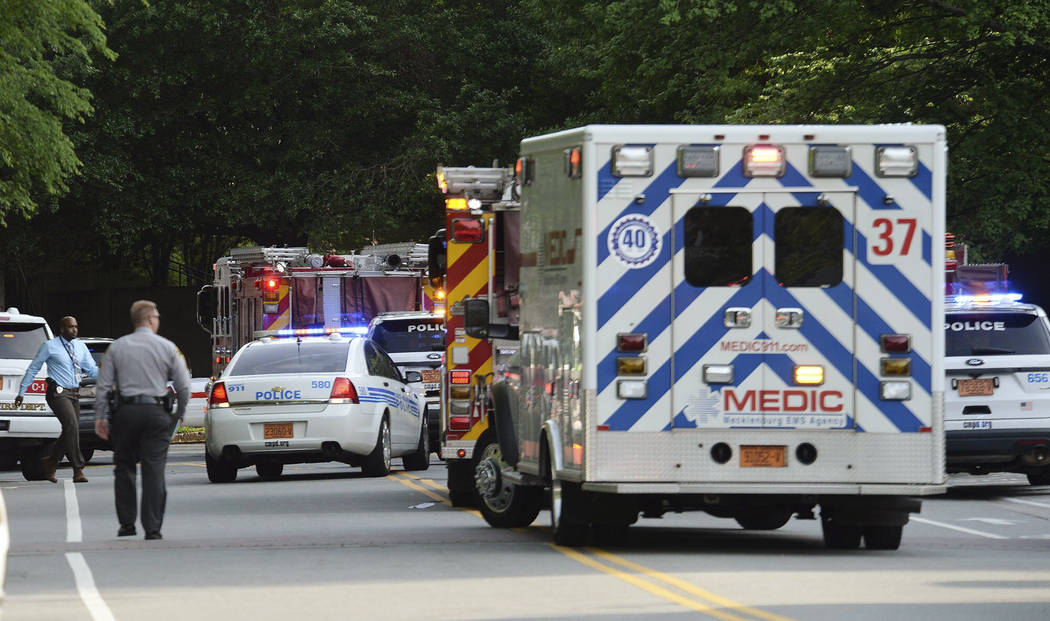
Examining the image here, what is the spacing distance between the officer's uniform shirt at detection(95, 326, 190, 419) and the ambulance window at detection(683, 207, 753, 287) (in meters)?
3.98

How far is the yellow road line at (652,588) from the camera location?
9.95 m

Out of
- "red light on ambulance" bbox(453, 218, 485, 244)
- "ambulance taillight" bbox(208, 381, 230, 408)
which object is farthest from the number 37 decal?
"ambulance taillight" bbox(208, 381, 230, 408)

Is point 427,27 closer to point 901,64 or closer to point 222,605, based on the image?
point 901,64

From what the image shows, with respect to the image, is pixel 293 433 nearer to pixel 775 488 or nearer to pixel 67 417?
pixel 67 417

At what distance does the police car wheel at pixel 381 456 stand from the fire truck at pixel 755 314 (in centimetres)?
891

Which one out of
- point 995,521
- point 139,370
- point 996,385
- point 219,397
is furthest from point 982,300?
point 139,370

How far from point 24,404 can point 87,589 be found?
1228 cm

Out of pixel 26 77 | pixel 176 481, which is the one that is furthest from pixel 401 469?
pixel 26 77

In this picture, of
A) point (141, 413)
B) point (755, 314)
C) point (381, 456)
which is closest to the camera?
point (755, 314)

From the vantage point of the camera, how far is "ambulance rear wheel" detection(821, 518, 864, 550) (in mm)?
13734

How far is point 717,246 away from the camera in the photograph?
12812 millimetres

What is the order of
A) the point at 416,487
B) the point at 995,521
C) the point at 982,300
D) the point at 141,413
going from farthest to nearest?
the point at 416,487
the point at 982,300
the point at 995,521
the point at 141,413

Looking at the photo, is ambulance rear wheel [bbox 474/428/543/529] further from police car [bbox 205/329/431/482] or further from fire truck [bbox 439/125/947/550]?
police car [bbox 205/329/431/482]

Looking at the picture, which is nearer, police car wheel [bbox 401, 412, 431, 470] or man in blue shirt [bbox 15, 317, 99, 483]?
man in blue shirt [bbox 15, 317, 99, 483]
